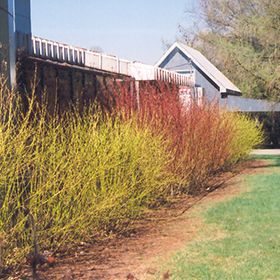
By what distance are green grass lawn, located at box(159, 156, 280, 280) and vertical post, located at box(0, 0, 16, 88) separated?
277cm

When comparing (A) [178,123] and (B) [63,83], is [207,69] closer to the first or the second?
(A) [178,123]

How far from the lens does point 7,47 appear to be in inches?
266

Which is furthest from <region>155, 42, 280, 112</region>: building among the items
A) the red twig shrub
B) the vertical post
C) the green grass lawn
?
the vertical post

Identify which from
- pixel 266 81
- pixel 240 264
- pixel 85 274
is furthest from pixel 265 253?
pixel 266 81

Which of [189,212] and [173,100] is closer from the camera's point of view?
[189,212]

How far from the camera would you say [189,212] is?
9.70 meters

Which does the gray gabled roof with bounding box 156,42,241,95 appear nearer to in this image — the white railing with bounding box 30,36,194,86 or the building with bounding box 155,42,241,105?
the building with bounding box 155,42,241,105

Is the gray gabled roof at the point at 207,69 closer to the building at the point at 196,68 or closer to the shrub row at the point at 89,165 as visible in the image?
the building at the point at 196,68

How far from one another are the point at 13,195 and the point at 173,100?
6159 millimetres

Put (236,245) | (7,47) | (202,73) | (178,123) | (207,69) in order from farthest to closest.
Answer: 1. (202,73)
2. (207,69)
3. (178,123)
4. (236,245)
5. (7,47)

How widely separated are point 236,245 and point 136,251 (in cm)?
118

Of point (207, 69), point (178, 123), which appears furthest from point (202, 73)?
point (178, 123)

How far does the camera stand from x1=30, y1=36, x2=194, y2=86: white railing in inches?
375

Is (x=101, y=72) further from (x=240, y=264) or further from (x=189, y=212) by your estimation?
(x=240, y=264)
